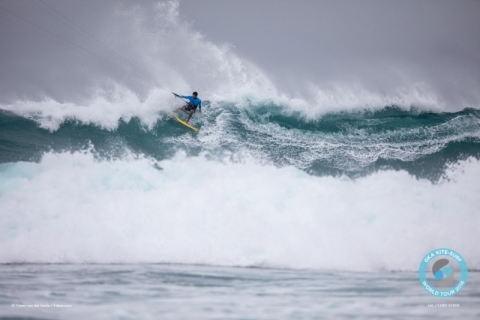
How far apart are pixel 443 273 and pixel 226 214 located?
4071 millimetres

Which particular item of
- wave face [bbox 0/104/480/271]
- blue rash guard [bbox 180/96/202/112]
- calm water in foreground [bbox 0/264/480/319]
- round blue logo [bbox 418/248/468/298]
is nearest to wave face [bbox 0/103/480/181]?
wave face [bbox 0/104/480/271]

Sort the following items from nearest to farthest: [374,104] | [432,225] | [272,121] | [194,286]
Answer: [194,286] → [432,225] → [272,121] → [374,104]

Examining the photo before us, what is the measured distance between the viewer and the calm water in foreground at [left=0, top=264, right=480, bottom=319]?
5656 millimetres

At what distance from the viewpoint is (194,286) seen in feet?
21.7

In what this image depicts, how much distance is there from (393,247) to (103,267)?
5227mm

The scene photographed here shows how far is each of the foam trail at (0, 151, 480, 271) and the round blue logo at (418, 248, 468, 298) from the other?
0.60ft

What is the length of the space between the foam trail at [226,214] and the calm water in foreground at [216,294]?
0.57m

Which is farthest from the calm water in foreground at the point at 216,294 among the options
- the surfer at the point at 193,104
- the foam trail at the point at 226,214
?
the surfer at the point at 193,104

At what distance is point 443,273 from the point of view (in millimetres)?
7336

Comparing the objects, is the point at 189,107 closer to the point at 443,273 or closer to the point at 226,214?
the point at 226,214

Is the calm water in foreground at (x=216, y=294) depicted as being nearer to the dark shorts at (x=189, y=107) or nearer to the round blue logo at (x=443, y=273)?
the round blue logo at (x=443, y=273)

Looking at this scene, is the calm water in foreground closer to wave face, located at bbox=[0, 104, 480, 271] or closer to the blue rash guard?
wave face, located at bbox=[0, 104, 480, 271]

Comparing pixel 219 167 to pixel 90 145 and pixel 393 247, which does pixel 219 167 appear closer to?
pixel 90 145

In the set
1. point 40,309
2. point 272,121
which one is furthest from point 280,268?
point 272,121
